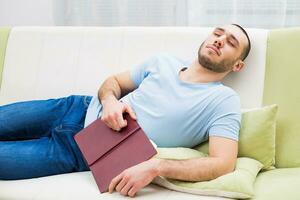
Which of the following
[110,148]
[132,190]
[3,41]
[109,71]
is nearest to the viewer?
[132,190]

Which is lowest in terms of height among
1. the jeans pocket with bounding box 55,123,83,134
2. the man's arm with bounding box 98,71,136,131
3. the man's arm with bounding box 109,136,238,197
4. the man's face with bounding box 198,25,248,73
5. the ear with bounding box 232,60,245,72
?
the man's arm with bounding box 109,136,238,197

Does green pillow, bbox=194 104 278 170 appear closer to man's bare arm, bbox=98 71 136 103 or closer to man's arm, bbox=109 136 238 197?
man's arm, bbox=109 136 238 197

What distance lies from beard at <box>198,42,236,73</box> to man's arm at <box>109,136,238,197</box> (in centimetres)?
41

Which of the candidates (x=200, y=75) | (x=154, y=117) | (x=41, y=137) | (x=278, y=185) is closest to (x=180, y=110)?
(x=154, y=117)

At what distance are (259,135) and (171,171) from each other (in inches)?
16.6

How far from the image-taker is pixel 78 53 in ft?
6.43

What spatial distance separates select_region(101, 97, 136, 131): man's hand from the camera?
1.48 metres

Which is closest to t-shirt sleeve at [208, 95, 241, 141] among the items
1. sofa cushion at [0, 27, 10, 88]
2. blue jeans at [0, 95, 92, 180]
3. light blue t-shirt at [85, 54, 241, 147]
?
light blue t-shirt at [85, 54, 241, 147]

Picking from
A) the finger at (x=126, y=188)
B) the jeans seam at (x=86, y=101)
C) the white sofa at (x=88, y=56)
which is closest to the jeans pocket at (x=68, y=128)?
the jeans seam at (x=86, y=101)

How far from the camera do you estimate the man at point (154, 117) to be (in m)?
1.34

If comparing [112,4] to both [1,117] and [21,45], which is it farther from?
[1,117]

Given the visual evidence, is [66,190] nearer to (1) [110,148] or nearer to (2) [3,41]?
(1) [110,148]

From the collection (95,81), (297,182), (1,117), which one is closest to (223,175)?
(297,182)

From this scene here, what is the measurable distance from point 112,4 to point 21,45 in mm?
651
